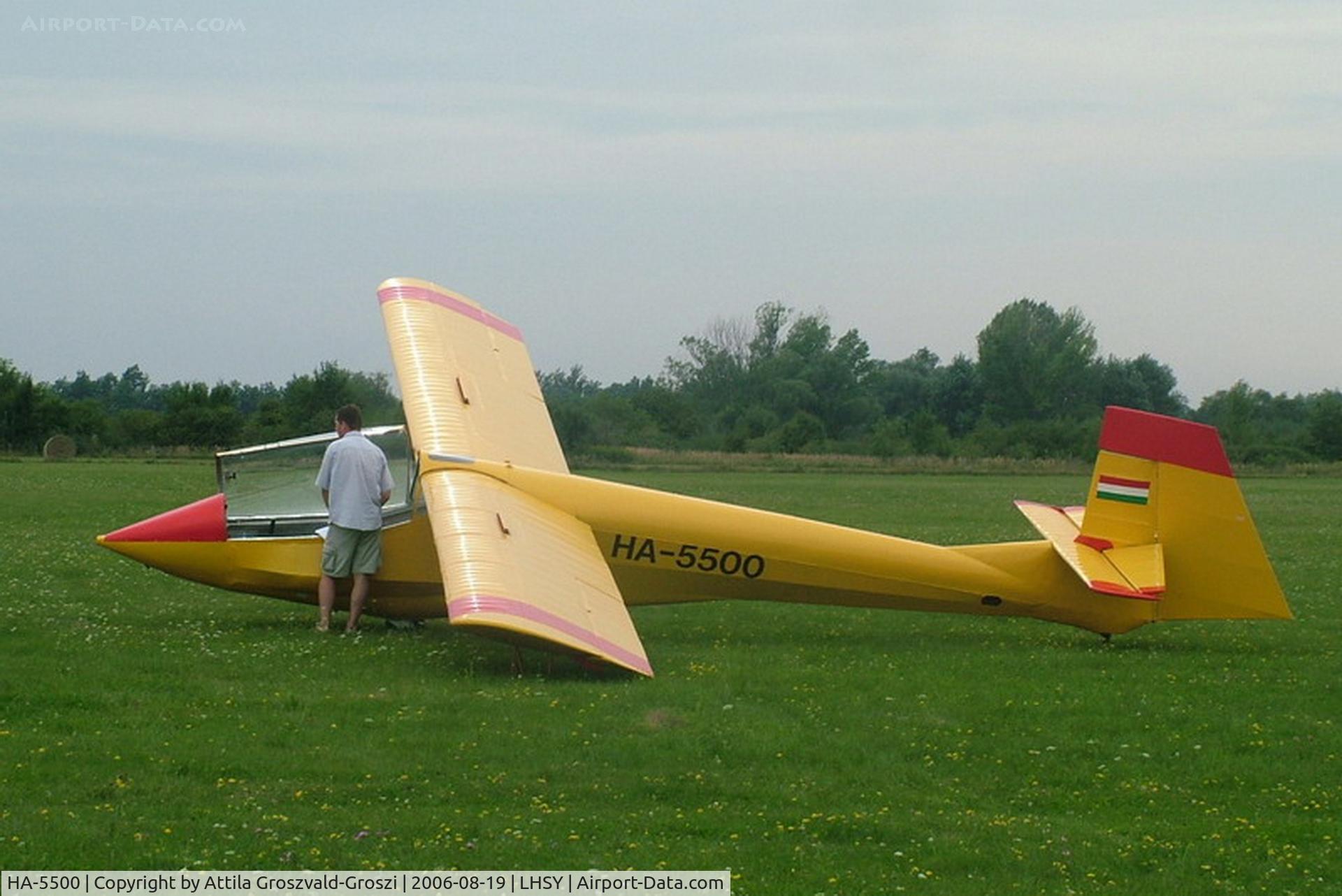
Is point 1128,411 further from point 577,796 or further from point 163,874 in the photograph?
point 163,874

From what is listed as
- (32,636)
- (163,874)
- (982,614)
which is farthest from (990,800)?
(32,636)

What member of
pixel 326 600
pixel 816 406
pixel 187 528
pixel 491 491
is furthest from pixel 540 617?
pixel 816 406

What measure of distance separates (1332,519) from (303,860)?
26.2 meters

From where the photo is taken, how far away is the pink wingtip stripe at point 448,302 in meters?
14.5

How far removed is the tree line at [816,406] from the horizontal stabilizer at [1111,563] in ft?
57.4

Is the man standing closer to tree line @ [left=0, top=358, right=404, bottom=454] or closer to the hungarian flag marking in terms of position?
the hungarian flag marking

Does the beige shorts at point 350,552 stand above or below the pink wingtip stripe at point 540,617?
above

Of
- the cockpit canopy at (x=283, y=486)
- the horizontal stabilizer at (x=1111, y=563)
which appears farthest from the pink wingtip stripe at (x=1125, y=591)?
the cockpit canopy at (x=283, y=486)

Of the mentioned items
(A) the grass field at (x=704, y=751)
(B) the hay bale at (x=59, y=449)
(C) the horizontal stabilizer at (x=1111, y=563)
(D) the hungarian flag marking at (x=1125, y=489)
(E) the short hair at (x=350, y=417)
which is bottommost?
(A) the grass field at (x=704, y=751)

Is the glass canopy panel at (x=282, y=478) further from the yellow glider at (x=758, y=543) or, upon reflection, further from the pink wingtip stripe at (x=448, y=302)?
the pink wingtip stripe at (x=448, y=302)

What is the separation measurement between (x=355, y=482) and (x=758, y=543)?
3233 millimetres

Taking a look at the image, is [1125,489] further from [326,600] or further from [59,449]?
[59,449]

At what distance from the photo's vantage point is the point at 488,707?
9.06 metres

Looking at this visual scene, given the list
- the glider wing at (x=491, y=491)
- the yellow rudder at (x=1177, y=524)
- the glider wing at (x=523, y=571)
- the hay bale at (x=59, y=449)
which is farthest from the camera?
the hay bale at (x=59, y=449)
